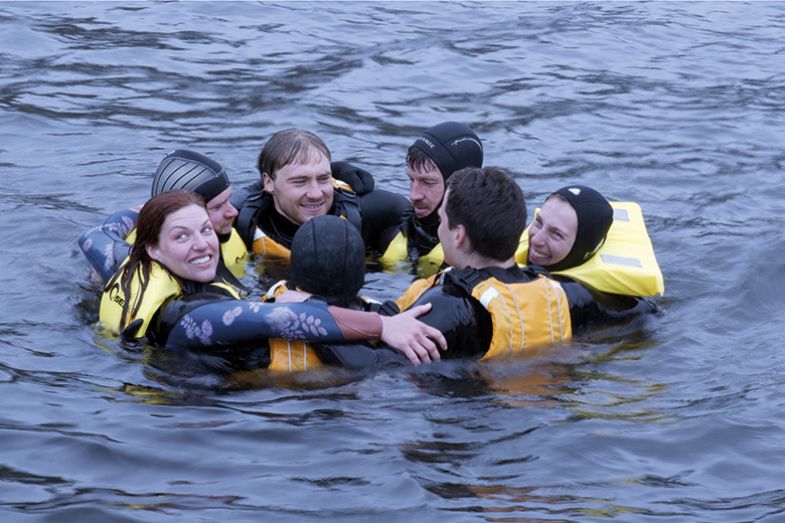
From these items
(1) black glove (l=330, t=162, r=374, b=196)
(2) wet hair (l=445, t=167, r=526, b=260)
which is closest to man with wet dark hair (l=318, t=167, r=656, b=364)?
(2) wet hair (l=445, t=167, r=526, b=260)

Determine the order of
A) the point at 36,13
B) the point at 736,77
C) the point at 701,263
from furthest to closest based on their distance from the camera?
the point at 36,13
the point at 736,77
the point at 701,263

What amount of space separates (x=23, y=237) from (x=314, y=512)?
5.62 m

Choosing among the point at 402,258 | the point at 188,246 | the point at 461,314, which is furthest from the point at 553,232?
the point at 188,246

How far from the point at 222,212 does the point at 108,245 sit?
0.85m

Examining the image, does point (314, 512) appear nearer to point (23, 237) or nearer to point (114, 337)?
point (114, 337)

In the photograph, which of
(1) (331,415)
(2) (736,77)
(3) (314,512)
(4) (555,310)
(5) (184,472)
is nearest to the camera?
(3) (314,512)

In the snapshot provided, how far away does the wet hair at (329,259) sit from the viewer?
22.0 ft

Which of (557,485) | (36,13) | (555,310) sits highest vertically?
(36,13)

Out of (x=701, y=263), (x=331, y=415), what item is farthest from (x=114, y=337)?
(x=701, y=263)

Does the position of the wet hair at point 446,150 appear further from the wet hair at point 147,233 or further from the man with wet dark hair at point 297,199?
the wet hair at point 147,233

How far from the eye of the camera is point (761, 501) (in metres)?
5.73

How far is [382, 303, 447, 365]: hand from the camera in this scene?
6.78 m

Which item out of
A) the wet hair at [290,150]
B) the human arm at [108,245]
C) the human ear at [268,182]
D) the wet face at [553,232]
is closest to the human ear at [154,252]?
the human arm at [108,245]

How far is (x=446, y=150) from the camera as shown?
8.79 meters
